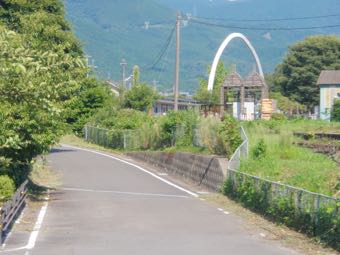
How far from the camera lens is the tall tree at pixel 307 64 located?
9019cm

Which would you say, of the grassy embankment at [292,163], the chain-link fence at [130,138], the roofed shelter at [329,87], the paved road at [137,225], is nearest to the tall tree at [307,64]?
the roofed shelter at [329,87]

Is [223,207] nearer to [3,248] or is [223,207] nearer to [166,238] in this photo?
[166,238]

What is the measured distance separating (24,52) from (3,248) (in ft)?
26.9

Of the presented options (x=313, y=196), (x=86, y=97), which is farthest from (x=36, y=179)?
(x=86, y=97)

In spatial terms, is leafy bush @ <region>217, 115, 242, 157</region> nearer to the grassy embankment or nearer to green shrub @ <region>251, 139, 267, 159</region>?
the grassy embankment

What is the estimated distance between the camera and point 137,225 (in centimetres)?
2006

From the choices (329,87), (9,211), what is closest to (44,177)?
(9,211)

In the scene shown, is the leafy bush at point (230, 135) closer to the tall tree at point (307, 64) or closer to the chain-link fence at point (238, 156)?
the chain-link fence at point (238, 156)

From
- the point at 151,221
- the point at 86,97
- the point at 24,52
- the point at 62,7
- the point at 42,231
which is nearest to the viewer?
the point at 24,52

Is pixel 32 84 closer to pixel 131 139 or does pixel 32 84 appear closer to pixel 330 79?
pixel 131 139

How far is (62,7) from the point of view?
51562 mm

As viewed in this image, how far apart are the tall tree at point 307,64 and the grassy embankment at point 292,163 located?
53117 mm

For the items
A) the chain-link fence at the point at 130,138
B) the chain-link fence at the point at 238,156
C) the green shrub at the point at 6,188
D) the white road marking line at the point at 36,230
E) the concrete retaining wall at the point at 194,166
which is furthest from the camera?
the chain-link fence at the point at 130,138

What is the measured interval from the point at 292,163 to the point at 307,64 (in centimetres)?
6766
